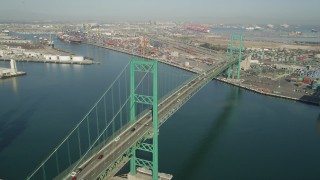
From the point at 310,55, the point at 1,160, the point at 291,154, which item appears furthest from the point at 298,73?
the point at 1,160

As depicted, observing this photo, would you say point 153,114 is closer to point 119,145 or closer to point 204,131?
point 119,145

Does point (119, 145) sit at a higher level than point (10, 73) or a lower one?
higher

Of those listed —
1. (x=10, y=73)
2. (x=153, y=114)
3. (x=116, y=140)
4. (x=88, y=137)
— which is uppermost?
(x=153, y=114)

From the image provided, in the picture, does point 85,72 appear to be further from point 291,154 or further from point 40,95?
point 291,154

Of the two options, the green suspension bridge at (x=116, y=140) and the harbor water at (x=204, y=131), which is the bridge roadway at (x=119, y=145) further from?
the harbor water at (x=204, y=131)

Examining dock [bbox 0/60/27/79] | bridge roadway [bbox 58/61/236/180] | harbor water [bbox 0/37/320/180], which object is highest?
bridge roadway [bbox 58/61/236/180]

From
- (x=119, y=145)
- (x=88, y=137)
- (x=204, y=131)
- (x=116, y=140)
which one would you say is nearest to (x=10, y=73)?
(x=88, y=137)

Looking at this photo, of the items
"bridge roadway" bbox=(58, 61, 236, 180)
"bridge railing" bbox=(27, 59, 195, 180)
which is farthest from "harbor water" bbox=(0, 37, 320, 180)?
"bridge roadway" bbox=(58, 61, 236, 180)

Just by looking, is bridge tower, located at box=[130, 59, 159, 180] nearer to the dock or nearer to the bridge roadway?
the bridge roadway
